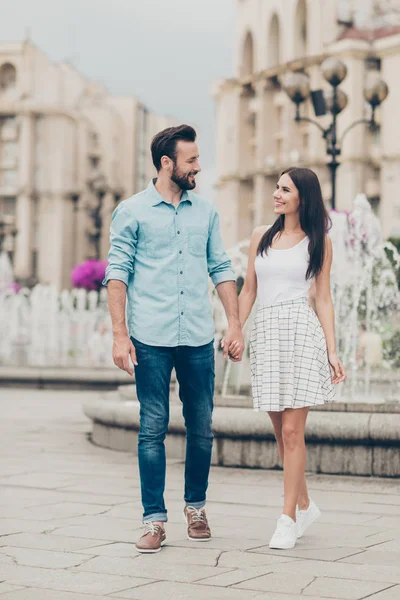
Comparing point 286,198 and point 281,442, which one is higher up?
point 286,198

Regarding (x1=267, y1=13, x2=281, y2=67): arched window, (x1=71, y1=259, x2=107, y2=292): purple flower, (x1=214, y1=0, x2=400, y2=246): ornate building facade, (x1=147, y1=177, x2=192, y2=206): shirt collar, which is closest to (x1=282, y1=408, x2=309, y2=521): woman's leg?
(x1=147, y1=177, x2=192, y2=206): shirt collar

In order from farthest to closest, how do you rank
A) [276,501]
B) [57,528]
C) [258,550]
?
1. [276,501]
2. [57,528]
3. [258,550]

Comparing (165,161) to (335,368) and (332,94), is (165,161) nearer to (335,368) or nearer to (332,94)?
(335,368)

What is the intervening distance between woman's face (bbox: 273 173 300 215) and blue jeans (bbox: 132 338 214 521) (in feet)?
2.29

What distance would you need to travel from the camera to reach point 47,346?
118 feet

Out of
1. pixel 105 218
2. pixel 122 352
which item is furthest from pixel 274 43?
pixel 122 352

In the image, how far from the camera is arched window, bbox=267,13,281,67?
69.5 m

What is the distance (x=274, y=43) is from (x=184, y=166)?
6552 centimetres

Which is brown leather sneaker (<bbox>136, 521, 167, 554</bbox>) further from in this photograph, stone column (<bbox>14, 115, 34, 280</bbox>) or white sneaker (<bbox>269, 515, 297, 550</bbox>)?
stone column (<bbox>14, 115, 34, 280</bbox>)

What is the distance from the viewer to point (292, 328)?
579cm

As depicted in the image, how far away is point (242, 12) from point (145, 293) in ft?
226

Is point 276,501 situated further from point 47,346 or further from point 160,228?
point 47,346

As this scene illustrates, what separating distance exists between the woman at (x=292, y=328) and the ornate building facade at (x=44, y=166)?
82902 mm

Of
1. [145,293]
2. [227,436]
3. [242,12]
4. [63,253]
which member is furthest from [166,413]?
[63,253]
